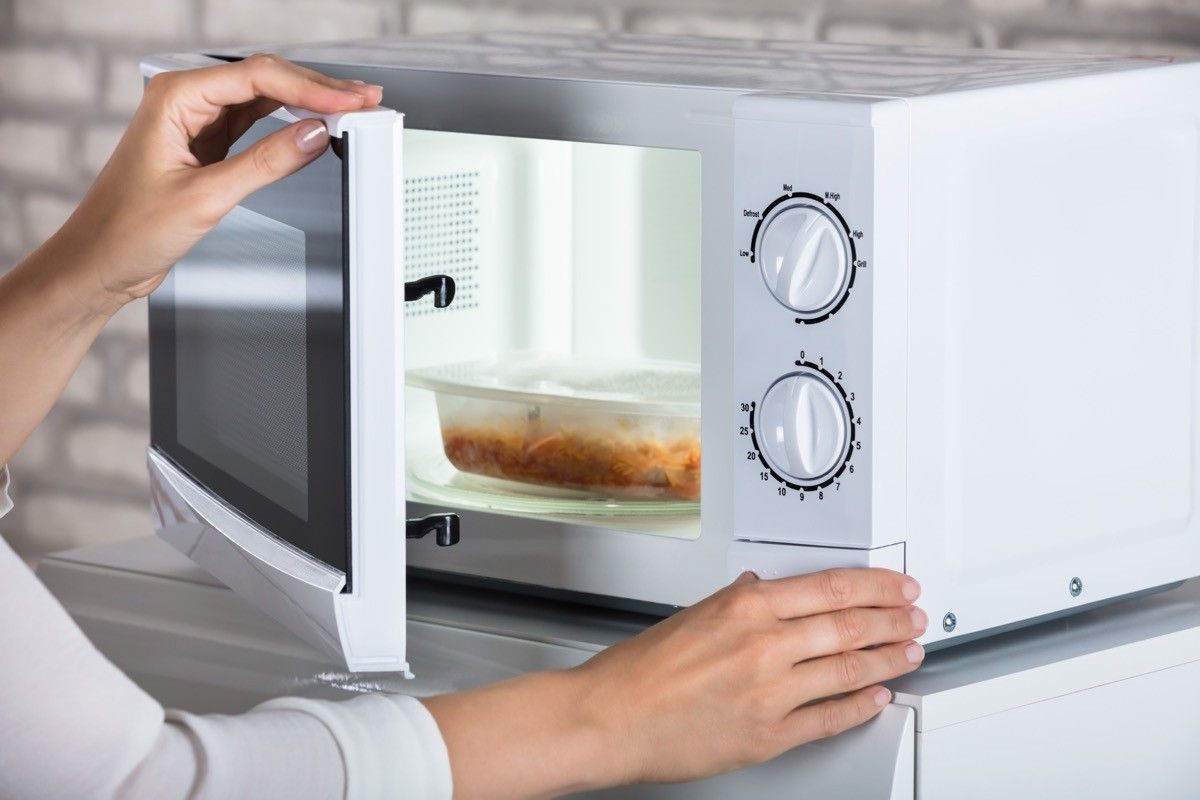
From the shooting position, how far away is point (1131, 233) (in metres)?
0.85

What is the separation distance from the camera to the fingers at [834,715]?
742 mm

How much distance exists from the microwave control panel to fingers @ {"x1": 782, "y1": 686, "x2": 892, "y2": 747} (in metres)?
0.07

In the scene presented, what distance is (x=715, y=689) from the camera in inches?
28.5

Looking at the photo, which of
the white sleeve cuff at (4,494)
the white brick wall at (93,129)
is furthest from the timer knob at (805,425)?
the white brick wall at (93,129)

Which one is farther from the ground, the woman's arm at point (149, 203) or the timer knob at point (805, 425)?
the woman's arm at point (149, 203)

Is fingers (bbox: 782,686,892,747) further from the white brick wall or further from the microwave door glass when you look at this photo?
the white brick wall

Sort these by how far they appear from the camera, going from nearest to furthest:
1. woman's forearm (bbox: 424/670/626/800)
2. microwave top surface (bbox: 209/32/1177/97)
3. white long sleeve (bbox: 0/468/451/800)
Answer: white long sleeve (bbox: 0/468/451/800)
woman's forearm (bbox: 424/670/626/800)
microwave top surface (bbox: 209/32/1177/97)

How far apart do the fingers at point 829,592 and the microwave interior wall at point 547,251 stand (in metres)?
0.31

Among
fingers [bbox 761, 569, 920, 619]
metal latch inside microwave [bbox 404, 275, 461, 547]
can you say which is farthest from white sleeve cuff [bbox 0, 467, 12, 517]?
fingers [bbox 761, 569, 920, 619]

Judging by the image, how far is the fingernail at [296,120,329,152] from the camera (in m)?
0.73

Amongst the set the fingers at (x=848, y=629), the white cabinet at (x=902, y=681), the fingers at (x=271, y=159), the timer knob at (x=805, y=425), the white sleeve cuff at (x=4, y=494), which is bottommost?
the white cabinet at (x=902, y=681)

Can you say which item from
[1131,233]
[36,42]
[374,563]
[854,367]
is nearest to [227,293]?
[374,563]

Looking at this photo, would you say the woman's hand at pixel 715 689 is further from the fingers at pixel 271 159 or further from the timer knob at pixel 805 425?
the fingers at pixel 271 159

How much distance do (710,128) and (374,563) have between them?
27 cm
